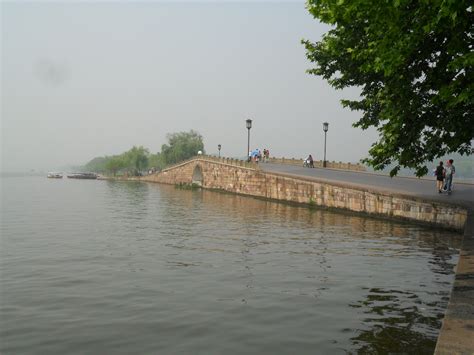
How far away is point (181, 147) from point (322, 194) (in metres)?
89.1

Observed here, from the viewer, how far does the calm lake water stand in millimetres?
6508

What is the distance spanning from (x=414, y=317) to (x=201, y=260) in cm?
625

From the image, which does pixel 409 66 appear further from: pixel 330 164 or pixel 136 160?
pixel 136 160

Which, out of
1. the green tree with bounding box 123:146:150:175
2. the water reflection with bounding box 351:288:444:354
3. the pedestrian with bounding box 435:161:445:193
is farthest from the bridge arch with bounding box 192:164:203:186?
the green tree with bounding box 123:146:150:175

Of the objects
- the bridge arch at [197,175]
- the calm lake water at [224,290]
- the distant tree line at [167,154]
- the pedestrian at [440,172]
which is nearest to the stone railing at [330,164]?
the bridge arch at [197,175]

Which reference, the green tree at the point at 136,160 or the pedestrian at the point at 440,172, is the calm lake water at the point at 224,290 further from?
the green tree at the point at 136,160

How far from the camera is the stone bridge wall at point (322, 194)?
18.5 m

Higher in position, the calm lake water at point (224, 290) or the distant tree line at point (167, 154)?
the distant tree line at point (167, 154)

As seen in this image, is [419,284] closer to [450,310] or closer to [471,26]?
[450,310]

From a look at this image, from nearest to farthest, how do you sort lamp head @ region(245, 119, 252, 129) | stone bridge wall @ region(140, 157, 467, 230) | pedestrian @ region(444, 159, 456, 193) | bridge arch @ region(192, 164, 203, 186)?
stone bridge wall @ region(140, 157, 467, 230)
pedestrian @ region(444, 159, 456, 193)
lamp head @ region(245, 119, 252, 129)
bridge arch @ region(192, 164, 203, 186)

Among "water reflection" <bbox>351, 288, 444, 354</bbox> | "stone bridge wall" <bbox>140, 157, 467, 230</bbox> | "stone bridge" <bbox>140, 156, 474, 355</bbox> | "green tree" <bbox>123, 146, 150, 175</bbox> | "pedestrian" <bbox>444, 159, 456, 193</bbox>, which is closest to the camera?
"stone bridge" <bbox>140, 156, 474, 355</bbox>

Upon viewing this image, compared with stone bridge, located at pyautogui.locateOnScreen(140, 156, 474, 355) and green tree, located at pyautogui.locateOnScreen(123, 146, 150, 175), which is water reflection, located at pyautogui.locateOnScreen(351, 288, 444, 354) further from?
green tree, located at pyautogui.locateOnScreen(123, 146, 150, 175)

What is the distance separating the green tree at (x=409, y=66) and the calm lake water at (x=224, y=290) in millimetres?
3443

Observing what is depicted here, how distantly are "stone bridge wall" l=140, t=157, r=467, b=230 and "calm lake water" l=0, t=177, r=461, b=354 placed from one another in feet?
4.30
